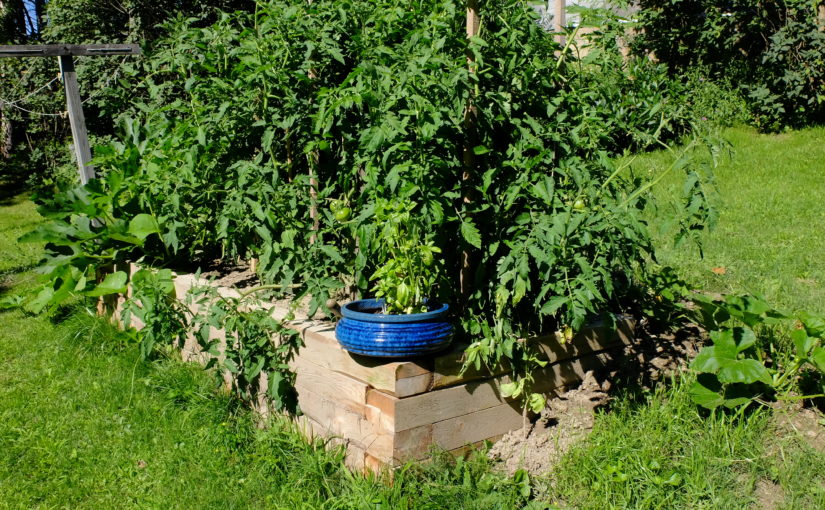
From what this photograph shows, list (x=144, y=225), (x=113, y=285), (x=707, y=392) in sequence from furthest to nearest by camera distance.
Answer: (x=113, y=285) < (x=144, y=225) < (x=707, y=392)

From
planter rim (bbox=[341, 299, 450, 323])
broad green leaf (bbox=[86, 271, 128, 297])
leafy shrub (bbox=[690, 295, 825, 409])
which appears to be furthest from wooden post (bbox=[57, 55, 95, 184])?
leafy shrub (bbox=[690, 295, 825, 409])

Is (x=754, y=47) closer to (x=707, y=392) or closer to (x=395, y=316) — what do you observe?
(x=707, y=392)

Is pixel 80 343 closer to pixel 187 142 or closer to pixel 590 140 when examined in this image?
pixel 187 142

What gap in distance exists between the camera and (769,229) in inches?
212

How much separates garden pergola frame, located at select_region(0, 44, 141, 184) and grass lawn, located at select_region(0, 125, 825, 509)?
5.70ft

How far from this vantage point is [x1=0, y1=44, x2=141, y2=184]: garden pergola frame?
212 inches

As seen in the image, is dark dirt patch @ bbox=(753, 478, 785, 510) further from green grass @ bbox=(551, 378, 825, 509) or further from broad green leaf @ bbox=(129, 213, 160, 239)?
broad green leaf @ bbox=(129, 213, 160, 239)

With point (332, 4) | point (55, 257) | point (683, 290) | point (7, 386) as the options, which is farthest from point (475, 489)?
point (55, 257)

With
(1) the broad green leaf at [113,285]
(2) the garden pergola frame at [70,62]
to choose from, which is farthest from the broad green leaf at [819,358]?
(2) the garden pergola frame at [70,62]

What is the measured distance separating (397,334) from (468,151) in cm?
79

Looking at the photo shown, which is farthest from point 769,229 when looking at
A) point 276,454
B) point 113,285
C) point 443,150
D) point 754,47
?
point 754,47

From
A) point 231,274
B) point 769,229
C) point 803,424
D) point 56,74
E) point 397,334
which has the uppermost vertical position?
point 56,74

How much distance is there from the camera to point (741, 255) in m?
4.79

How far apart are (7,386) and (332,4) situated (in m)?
2.79
